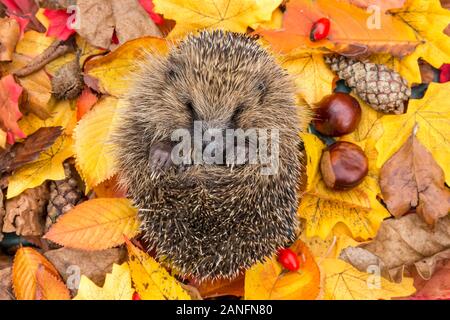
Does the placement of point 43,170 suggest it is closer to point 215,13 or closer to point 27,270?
point 27,270

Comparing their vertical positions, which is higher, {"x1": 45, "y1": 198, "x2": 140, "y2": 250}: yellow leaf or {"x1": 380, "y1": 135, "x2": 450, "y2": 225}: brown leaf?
{"x1": 380, "y1": 135, "x2": 450, "y2": 225}: brown leaf

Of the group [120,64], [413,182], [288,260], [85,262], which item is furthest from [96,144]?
[413,182]

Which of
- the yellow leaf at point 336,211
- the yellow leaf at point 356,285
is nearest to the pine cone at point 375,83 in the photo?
the yellow leaf at point 336,211

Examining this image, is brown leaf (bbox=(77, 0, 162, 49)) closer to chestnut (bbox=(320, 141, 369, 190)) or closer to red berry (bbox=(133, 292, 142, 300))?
chestnut (bbox=(320, 141, 369, 190))

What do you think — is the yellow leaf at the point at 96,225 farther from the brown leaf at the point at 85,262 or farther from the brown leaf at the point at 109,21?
the brown leaf at the point at 109,21

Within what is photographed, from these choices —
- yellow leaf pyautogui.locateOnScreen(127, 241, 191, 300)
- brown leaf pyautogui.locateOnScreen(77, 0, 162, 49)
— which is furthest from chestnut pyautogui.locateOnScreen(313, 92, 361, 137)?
yellow leaf pyautogui.locateOnScreen(127, 241, 191, 300)
